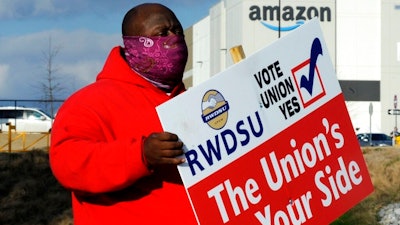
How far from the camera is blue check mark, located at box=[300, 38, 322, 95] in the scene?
3.54 meters

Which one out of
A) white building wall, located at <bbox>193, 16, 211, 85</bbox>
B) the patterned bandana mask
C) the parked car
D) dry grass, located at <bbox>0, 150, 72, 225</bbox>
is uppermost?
the patterned bandana mask

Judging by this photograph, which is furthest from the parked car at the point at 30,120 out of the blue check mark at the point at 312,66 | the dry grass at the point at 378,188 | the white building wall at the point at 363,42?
the blue check mark at the point at 312,66

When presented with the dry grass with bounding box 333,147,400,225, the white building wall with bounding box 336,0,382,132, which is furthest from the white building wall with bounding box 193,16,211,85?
the dry grass with bounding box 333,147,400,225

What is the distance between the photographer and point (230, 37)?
73188 millimetres

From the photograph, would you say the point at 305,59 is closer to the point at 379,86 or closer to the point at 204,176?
the point at 204,176

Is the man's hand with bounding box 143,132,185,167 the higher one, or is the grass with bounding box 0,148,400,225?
the man's hand with bounding box 143,132,185,167

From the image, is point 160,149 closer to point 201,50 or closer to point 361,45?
point 361,45

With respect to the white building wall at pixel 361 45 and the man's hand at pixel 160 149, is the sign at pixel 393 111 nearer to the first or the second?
the white building wall at pixel 361 45

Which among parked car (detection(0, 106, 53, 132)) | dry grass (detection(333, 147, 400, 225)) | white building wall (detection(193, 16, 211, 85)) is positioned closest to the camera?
dry grass (detection(333, 147, 400, 225))

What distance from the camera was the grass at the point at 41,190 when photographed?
19.0 metres

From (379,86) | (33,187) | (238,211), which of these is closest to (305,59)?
(238,211)

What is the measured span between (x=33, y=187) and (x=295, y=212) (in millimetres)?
19307

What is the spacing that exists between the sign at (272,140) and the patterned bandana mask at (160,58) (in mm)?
137

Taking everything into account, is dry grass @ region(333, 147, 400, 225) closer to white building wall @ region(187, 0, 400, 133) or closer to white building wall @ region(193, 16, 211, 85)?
white building wall @ region(187, 0, 400, 133)
